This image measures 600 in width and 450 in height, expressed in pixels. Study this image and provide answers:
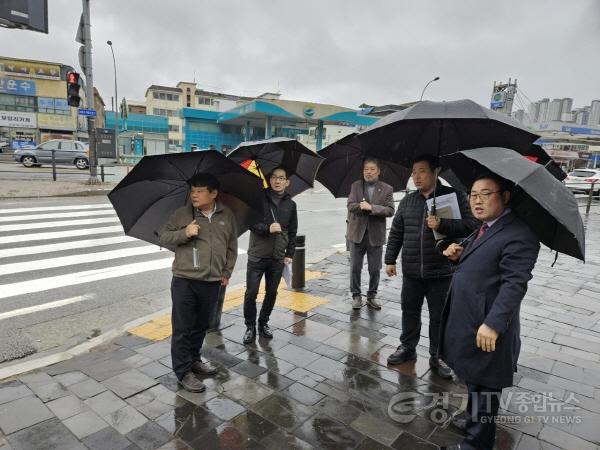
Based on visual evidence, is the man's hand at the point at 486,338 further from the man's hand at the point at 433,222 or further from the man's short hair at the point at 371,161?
the man's short hair at the point at 371,161

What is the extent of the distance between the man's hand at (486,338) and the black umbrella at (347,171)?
2.88m

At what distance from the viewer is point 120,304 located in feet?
17.3

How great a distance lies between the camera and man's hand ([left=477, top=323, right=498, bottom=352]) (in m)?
2.20

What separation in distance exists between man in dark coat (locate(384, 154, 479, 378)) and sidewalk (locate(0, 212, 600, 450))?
0.90ft

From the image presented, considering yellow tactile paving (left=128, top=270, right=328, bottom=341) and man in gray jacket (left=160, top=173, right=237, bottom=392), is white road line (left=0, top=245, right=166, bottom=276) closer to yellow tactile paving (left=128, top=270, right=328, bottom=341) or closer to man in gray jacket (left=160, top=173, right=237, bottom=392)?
yellow tactile paving (left=128, top=270, right=328, bottom=341)

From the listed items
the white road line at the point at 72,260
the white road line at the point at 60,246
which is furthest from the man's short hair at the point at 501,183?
the white road line at the point at 60,246

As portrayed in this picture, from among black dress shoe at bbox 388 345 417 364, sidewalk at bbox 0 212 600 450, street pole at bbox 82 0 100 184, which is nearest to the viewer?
sidewalk at bbox 0 212 600 450

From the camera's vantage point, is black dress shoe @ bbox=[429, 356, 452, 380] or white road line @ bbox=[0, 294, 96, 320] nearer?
black dress shoe @ bbox=[429, 356, 452, 380]

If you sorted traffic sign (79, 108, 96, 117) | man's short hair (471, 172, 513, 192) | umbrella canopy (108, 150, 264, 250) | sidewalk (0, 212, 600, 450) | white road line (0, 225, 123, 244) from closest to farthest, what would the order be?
man's short hair (471, 172, 513, 192) → sidewalk (0, 212, 600, 450) → umbrella canopy (108, 150, 264, 250) → white road line (0, 225, 123, 244) → traffic sign (79, 108, 96, 117)

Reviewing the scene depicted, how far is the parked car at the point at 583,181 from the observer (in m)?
20.2

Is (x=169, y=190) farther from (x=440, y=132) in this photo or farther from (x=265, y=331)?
(x=440, y=132)

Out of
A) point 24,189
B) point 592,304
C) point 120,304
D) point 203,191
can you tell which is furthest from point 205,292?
point 24,189

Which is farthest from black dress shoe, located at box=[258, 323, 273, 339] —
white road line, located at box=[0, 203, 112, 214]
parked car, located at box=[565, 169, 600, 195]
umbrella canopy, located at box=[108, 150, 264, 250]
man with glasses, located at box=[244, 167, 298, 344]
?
parked car, located at box=[565, 169, 600, 195]

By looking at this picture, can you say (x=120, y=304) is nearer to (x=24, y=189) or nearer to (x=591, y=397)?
(x=591, y=397)
